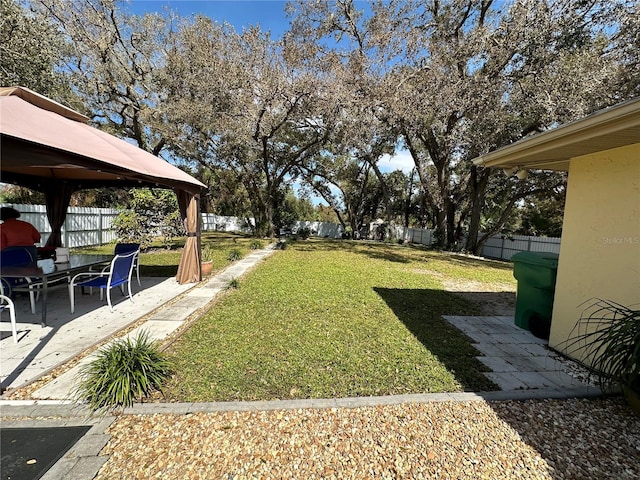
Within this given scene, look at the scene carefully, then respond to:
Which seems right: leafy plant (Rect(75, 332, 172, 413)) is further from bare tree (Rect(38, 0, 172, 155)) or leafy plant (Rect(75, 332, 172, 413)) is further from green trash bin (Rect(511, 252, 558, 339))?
bare tree (Rect(38, 0, 172, 155))

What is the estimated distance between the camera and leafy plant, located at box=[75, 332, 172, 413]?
7.71 feet

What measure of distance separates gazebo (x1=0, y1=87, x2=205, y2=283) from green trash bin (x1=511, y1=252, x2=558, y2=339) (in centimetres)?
552

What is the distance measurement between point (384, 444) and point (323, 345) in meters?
1.61

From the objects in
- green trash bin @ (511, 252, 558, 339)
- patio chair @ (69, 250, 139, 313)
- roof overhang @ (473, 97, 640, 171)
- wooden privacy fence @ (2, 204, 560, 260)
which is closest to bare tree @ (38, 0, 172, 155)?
wooden privacy fence @ (2, 204, 560, 260)

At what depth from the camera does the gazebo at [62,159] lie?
104 inches

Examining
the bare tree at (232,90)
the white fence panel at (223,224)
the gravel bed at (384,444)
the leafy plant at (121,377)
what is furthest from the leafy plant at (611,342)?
the white fence panel at (223,224)

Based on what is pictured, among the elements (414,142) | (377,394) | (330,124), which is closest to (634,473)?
(377,394)

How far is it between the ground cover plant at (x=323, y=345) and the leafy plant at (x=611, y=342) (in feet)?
3.18

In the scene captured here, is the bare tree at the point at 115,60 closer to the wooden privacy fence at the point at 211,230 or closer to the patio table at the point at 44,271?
the wooden privacy fence at the point at 211,230

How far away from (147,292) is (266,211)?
1163 cm

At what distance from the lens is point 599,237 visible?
3.18 metres

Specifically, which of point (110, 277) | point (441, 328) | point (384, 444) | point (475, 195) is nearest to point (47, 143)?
point (110, 277)

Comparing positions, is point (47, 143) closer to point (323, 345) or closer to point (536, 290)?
point (323, 345)

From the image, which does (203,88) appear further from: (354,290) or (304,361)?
(304,361)
